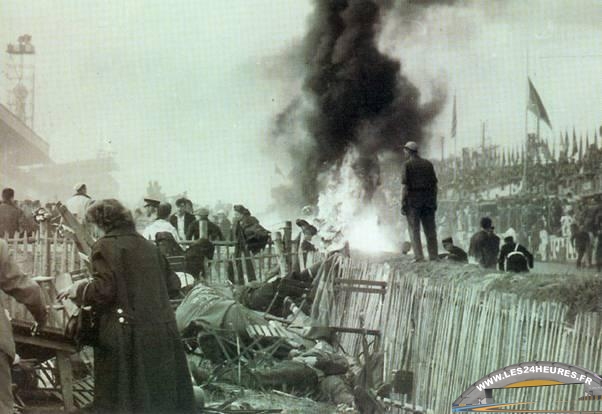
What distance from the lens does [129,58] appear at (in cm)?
420

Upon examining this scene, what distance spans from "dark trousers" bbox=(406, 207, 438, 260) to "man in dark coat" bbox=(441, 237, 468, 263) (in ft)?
0.25

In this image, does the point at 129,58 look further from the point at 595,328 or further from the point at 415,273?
the point at 595,328

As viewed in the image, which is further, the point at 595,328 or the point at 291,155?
the point at 291,155

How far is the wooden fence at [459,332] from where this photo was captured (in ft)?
12.3

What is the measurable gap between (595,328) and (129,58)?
3188 mm

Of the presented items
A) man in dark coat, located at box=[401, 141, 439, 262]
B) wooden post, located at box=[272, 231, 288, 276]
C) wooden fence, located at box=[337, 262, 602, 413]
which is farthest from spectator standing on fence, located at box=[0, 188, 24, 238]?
man in dark coat, located at box=[401, 141, 439, 262]

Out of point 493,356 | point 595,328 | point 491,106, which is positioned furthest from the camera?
point 491,106

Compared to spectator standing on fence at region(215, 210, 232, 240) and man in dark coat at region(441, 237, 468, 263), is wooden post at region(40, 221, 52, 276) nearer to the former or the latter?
spectator standing on fence at region(215, 210, 232, 240)

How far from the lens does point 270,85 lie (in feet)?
13.7

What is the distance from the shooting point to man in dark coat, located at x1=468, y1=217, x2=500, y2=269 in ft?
13.5

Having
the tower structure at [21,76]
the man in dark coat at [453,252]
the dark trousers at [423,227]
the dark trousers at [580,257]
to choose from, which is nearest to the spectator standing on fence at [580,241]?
the dark trousers at [580,257]

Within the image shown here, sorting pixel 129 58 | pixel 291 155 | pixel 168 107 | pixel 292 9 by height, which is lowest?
pixel 291 155

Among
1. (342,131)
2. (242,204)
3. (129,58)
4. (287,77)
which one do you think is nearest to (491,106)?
(342,131)

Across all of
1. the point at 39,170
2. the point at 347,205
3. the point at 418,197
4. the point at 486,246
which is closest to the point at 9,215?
the point at 39,170
